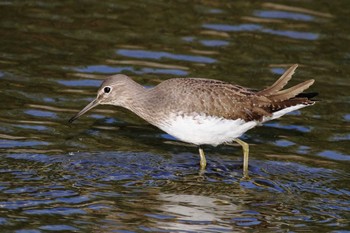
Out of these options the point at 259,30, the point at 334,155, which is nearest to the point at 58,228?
the point at 334,155

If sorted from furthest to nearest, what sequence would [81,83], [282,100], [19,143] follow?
[81,83], [19,143], [282,100]

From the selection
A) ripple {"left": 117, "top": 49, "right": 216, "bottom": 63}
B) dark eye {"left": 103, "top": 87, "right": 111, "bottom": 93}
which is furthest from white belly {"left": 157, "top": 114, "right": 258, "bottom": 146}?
ripple {"left": 117, "top": 49, "right": 216, "bottom": 63}

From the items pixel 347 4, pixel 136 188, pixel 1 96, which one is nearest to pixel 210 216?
pixel 136 188

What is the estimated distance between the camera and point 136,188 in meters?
11.8

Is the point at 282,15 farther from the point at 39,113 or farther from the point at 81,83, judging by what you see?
the point at 39,113

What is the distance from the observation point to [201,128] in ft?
40.0

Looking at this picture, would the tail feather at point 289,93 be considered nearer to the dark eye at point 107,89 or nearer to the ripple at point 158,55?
the dark eye at point 107,89

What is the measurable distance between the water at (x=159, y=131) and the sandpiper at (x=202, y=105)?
63 centimetres

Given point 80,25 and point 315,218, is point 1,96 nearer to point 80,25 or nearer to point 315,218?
point 80,25

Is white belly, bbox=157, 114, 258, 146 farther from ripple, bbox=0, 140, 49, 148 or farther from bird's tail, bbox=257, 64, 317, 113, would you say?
ripple, bbox=0, 140, 49, 148

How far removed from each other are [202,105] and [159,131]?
87.4 inches

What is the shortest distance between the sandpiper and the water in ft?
2.07

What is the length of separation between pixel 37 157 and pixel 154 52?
4682mm

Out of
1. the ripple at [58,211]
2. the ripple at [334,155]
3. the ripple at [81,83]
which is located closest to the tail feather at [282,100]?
the ripple at [334,155]
